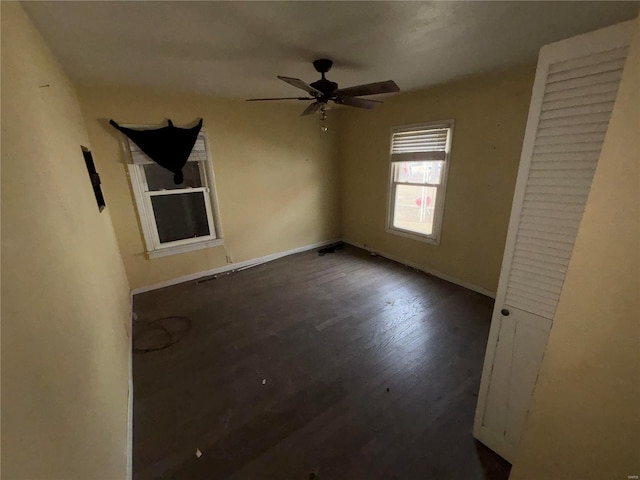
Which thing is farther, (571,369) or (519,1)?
(519,1)

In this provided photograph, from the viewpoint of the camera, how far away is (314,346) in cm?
238

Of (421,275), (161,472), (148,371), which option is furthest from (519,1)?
(148,371)

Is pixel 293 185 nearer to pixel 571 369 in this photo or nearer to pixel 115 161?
pixel 115 161

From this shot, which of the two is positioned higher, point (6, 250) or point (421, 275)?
point (6, 250)

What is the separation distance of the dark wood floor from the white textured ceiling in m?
2.39

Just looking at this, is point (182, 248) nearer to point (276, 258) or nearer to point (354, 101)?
point (276, 258)

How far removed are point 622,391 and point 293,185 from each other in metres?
4.12

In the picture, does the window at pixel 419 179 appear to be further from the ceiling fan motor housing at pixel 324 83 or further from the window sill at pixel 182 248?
the window sill at pixel 182 248

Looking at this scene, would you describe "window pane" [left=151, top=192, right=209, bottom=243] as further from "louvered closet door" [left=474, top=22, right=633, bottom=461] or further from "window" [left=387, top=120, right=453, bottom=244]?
"louvered closet door" [left=474, top=22, right=633, bottom=461]

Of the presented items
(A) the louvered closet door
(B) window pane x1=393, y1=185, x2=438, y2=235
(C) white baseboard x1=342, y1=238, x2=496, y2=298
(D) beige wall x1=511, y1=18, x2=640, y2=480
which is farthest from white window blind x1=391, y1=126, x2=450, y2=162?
(D) beige wall x1=511, y1=18, x2=640, y2=480

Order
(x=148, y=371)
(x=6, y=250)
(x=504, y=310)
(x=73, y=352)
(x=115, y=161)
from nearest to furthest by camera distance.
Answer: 1. (x=6, y=250)
2. (x=73, y=352)
3. (x=504, y=310)
4. (x=148, y=371)
5. (x=115, y=161)

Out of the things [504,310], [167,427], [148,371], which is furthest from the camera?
[148,371]

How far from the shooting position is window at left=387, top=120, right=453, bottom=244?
3354 millimetres

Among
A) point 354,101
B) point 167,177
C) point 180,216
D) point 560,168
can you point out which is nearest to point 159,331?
point 180,216
